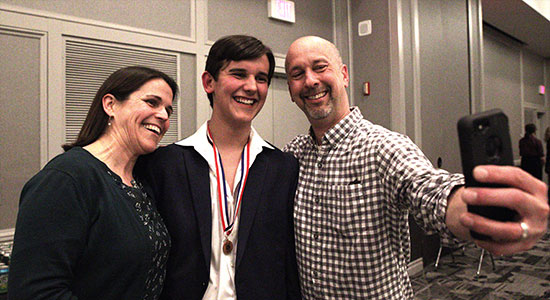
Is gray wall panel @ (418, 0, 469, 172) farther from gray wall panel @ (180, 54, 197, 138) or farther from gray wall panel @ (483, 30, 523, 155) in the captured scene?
gray wall panel @ (483, 30, 523, 155)

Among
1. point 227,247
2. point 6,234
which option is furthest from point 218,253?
point 6,234

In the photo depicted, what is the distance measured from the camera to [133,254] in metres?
1.18

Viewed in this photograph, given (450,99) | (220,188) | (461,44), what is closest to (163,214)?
(220,188)

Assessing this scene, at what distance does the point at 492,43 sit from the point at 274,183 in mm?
9418

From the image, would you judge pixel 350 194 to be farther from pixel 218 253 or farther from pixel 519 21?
pixel 519 21

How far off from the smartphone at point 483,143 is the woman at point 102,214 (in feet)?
3.27

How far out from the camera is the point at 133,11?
330 centimetres

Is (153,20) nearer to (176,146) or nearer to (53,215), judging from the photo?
(176,146)

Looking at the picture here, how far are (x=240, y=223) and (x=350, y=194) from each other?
0.44 meters

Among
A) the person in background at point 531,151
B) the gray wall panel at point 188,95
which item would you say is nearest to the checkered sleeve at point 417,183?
the gray wall panel at point 188,95

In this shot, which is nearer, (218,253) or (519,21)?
(218,253)

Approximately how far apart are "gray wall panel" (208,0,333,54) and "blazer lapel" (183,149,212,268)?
2665 mm

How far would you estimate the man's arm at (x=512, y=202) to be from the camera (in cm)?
61

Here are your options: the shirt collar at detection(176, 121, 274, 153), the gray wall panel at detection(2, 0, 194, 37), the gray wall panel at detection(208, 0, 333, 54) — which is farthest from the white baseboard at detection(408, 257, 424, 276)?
the gray wall panel at detection(2, 0, 194, 37)
